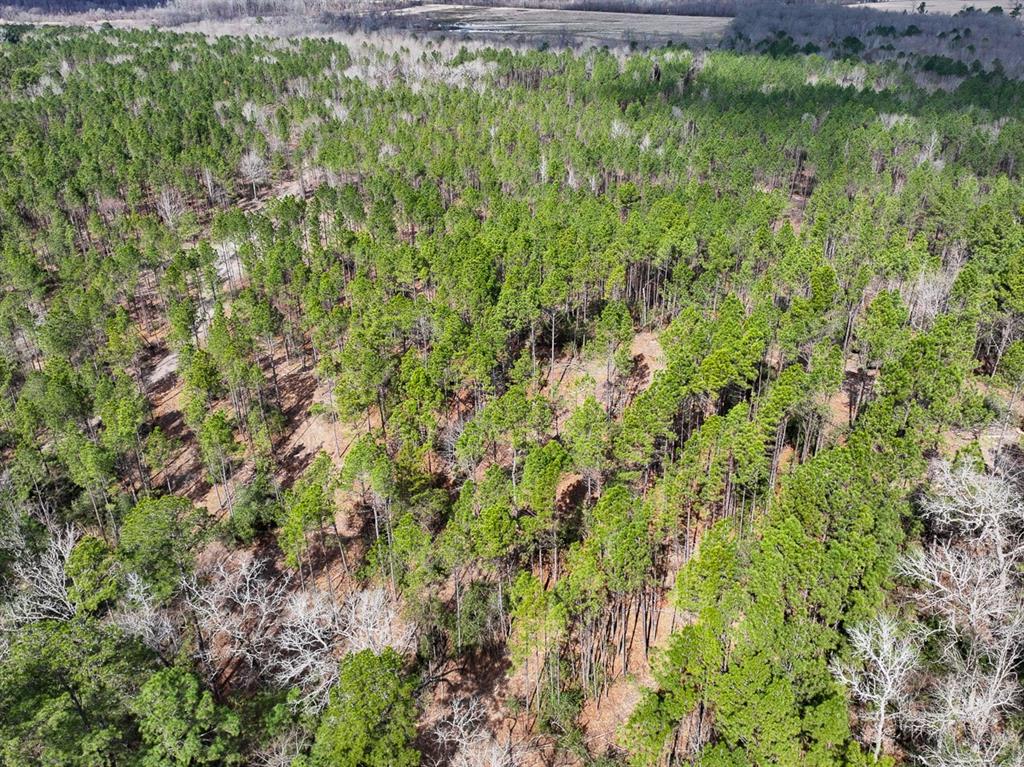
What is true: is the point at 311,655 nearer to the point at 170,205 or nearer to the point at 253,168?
the point at 170,205

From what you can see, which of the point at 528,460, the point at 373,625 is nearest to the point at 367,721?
the point at 373,625

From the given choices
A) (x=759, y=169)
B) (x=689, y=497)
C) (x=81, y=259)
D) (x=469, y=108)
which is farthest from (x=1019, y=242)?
(x=81, y=259)

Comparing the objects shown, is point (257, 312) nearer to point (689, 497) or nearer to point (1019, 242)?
point (689, 497)

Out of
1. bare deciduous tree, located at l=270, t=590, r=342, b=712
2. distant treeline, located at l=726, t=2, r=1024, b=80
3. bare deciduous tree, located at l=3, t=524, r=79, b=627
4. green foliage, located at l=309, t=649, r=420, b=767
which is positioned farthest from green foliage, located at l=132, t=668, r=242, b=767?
distant treeline, located at l=726, t=2, r=1024, b=80

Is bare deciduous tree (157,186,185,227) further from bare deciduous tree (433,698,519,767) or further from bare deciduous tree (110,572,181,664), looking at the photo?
bare deciduous tree (433,698,519,767)

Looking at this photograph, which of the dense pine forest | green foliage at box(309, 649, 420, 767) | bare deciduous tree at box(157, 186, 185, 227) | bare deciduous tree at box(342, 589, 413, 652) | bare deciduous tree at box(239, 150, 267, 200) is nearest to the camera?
green foliage at box(309, 649, 420, 767)

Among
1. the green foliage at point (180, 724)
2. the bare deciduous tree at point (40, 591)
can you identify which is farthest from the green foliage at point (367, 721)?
the bare deciduous tree at point (40, 591)

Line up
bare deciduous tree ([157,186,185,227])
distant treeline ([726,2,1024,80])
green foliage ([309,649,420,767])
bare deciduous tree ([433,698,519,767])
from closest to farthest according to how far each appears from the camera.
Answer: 1. green foliage ([309,649,420,767])
2. bare deciduous tree ([433,698,519,767])
3. bare deciduous tree ([157,186,185,227])
4. distant treeline ([726,2,1024,80])

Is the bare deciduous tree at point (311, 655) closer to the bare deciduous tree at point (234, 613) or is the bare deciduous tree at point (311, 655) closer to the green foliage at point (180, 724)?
the bare deciduous tree at point (234, 613)

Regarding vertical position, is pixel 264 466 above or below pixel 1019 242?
below
